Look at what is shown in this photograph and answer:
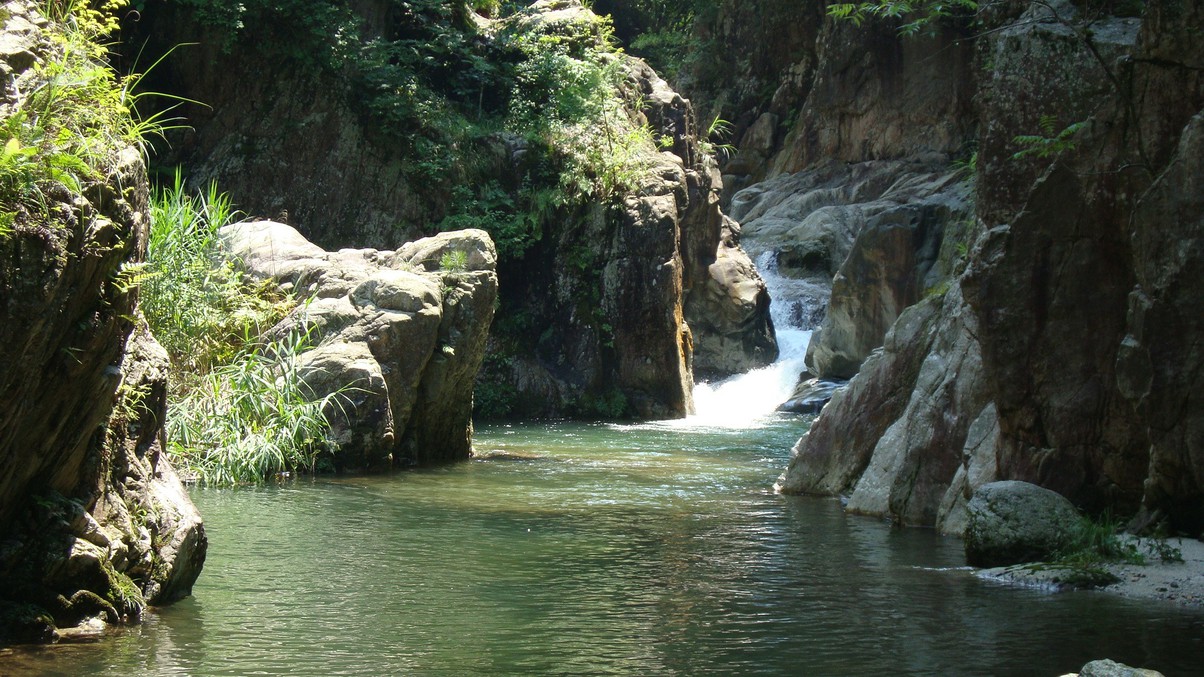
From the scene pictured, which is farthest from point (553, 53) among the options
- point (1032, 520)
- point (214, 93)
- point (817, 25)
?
point (1032, 520)

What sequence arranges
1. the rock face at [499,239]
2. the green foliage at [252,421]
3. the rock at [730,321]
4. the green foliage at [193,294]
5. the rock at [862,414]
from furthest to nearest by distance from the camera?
the rock at [730,321]
the rock face at [499,239]
the green foliage at [193,294]
the green foliage at [252,421]
the rock at [862,414]

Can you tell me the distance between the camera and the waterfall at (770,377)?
26.8 m

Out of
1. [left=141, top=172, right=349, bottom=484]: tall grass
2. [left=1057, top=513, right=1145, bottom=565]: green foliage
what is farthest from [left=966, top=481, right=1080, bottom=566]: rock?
[left=141, top=172, right=349, bottom=484]: tall grass

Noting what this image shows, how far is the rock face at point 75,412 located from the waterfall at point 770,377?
1708 cm

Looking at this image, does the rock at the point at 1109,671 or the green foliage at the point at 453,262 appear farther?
the green foliage at the point at 453,262

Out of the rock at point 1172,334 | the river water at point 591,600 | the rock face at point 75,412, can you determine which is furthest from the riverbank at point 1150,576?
the rock face at point 75,412

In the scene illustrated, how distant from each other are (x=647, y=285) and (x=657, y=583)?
1701cm

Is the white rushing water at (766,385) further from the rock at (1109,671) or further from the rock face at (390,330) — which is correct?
the rock at (1109,671)

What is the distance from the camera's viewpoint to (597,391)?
25188 millimetres

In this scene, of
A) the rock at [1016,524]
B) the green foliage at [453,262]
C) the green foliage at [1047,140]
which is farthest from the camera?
the green foliage at [453,262]

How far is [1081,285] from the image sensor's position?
9898 millimetres

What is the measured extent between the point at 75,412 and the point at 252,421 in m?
8.14

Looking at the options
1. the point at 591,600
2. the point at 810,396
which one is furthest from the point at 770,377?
the point at 591,600

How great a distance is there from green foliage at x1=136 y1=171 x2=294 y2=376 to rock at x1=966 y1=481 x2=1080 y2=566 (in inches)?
347
